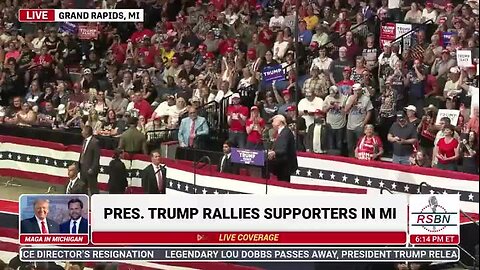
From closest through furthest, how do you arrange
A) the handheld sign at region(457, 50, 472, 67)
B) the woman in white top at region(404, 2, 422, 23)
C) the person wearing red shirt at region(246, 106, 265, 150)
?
the handheld sign at region(457, 50, 472, 67) < the person wearing red shirt at region(246, 106, 265, 150) < the woman in white top at region(404, 2, 422, 23)

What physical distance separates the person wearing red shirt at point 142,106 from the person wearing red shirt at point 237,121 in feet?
2.11

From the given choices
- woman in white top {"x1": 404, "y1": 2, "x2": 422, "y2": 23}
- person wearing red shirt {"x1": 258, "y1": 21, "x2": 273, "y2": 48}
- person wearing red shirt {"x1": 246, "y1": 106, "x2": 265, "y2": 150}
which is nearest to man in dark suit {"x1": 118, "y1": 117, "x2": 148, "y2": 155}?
person wearing red shirt {"x1": 246, "y1": 106, "x2": 265, "y2": 150}

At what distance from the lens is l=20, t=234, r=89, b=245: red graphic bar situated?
11.4m

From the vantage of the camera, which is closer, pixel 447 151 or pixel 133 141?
pixel 447 151

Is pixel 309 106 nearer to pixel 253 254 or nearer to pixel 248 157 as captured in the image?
pixel 248 157

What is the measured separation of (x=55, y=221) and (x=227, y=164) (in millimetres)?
1424

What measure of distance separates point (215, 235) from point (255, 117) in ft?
5.83

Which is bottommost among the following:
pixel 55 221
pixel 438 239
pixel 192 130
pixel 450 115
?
pixel 438 239

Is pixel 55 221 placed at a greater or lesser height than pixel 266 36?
lesser

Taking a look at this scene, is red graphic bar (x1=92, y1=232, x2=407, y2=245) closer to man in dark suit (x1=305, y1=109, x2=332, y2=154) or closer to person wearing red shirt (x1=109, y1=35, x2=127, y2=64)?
man in dark suit (x1=305, y1=109, x2=332, y2=154)

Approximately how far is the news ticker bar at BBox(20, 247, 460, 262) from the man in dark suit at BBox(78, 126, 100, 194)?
0.47 meters

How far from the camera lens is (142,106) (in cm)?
1348

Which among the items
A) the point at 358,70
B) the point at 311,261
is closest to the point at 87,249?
the point at 311,261

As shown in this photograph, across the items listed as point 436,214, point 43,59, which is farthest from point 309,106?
point 43,59
